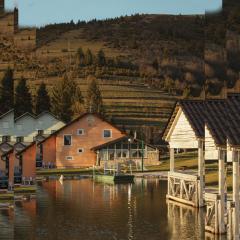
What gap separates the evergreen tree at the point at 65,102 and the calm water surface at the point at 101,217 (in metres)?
45.4

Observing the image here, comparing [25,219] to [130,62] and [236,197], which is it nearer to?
[236,197]

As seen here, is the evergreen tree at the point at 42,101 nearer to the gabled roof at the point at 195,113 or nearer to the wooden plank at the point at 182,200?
the wooden plank at the point at 182,200

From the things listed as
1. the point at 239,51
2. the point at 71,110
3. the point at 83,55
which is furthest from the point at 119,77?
the point at 239,51

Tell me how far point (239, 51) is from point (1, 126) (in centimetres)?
5219

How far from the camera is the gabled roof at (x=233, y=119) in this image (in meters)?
21.4

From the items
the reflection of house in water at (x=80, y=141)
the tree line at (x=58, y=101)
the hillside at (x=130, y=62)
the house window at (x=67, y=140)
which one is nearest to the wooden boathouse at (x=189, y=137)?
the reflection of house in water at (x=80, y=141)

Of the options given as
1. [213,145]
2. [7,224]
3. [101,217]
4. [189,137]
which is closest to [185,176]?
[189,137]

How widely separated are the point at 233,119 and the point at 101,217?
10112 millimetres

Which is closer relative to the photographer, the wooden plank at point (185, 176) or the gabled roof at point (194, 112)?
the gabled roof at point (194, 112)

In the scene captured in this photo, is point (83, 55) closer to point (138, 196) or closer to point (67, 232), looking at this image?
point (138, 196)

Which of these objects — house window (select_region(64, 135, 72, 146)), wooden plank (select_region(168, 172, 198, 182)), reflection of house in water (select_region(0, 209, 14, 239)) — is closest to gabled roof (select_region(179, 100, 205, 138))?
wooden plank (select_region(168, 172, 198, 182))

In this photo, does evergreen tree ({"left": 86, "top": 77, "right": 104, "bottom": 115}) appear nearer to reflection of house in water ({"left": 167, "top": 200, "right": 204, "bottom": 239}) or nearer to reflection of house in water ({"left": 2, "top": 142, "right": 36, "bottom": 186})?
reflection of house in water ({"left": 2, "top": 142, "right": 36, "bottom": 186})

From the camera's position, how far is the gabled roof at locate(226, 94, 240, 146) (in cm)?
2143

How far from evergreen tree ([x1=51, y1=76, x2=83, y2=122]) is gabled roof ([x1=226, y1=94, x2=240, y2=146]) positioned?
64.8m
